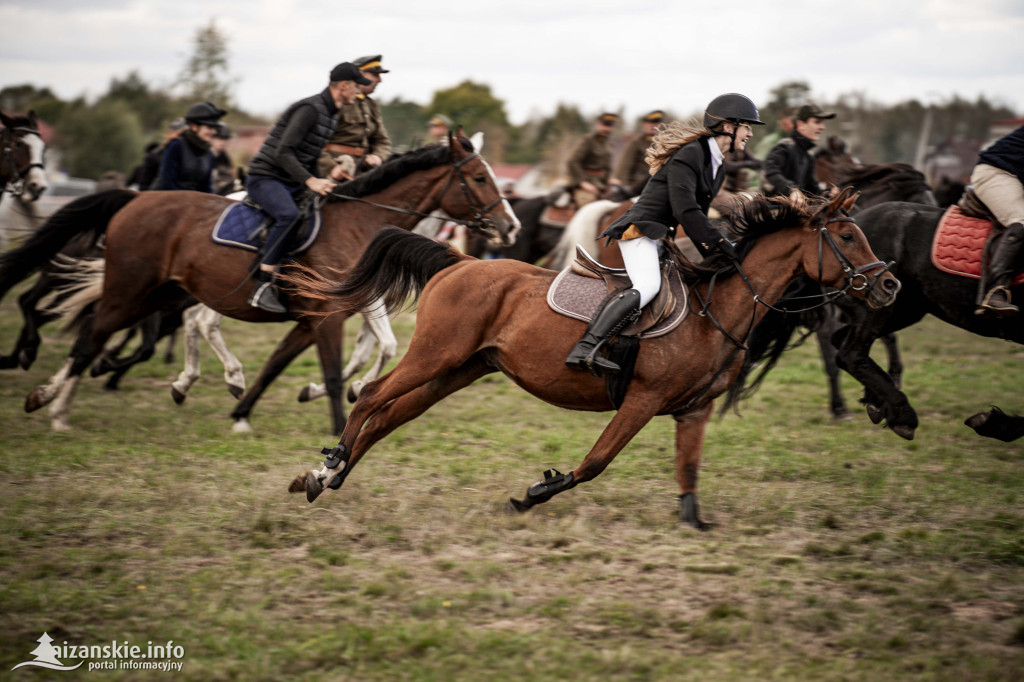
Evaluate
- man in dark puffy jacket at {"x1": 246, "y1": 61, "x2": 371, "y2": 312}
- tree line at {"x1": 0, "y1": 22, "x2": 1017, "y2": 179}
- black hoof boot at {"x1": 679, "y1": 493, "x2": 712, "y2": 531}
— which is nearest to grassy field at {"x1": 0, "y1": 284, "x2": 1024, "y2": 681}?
black hoof boot at {"x1": 679, "y1": 493, "x2": 712, "y2": 531}

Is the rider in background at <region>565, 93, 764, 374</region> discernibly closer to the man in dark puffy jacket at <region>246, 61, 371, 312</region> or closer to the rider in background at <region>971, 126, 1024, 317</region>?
the rider in background at <region>971, 126, 1024, 317</region>

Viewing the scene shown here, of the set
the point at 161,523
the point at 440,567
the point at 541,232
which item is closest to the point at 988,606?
the point at 440,567

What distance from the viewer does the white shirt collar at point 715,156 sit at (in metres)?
5.26

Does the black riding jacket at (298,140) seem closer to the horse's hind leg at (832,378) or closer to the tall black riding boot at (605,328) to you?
the tall black riding boot at (605,328)

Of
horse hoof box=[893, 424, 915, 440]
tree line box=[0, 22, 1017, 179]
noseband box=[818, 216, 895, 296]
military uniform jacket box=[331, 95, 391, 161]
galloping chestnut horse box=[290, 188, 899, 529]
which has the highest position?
tree line box=[0, 22, 1017, 179]

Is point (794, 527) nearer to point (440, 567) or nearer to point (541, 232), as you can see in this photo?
point (440, 567)

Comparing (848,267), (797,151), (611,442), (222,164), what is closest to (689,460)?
(611,442)

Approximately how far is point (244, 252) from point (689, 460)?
4213 millimetres

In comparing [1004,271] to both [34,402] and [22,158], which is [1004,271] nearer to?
[34,402]

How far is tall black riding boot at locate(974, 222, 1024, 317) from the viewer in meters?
6.40

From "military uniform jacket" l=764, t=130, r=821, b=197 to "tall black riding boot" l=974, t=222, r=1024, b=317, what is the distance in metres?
2.34

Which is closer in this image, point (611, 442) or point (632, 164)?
point (611, 442)

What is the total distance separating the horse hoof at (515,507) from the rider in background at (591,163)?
698 centimetres

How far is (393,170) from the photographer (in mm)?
7715
